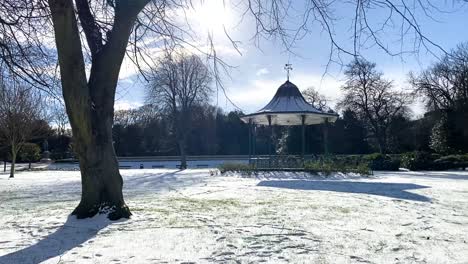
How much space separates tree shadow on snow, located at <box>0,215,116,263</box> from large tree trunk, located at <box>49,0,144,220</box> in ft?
0.93

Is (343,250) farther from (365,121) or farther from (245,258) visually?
(365,121)

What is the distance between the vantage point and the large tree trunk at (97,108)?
6188 mm

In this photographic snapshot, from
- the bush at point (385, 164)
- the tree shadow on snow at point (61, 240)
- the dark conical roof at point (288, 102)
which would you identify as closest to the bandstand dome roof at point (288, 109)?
the dark conical roof at point (288, 102)

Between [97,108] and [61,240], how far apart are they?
7.36 ft

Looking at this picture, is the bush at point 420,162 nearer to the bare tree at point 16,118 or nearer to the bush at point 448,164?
the bush at point 448,164

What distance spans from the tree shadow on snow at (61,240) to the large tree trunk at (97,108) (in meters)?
0.28

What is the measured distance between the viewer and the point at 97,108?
6.57 metres

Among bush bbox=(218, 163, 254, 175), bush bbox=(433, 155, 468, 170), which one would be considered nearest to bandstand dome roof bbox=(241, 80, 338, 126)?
bush bbox=(218, 163, 254, 175)

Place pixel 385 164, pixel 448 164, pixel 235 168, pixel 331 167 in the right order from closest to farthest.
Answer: pixel 331 167
pixel 235 168
pixel 385 164
pixel 448 164

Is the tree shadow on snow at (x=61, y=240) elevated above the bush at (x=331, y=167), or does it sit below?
below

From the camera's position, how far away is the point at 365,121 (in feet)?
141

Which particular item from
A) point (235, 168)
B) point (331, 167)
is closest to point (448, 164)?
point (331, 167)

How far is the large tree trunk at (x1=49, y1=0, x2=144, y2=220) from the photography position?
6.19 metres

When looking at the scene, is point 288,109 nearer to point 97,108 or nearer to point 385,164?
point 385,164
